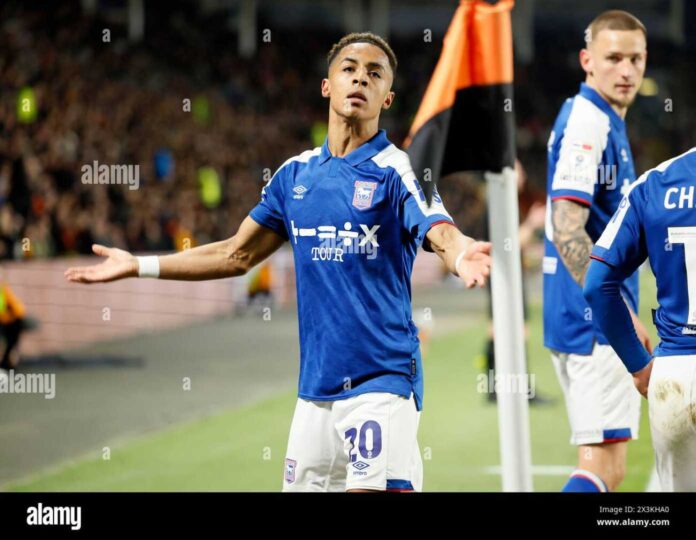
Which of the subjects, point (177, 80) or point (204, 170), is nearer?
point (204, 170)

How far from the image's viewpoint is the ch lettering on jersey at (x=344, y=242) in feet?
14.1

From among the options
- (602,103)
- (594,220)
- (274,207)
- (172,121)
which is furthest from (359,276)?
(172,121)

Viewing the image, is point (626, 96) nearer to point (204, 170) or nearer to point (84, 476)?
point (84, 476)

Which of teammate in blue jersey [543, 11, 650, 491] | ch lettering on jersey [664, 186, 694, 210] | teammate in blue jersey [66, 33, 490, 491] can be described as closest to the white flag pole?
teammate in blue jersey [543, 11, 650, 491]

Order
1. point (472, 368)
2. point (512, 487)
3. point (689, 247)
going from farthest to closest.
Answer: point (472, 368), point (512, 487), point (689, 247)

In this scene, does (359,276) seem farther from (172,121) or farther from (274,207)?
(172,121)

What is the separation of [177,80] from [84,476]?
20.3m

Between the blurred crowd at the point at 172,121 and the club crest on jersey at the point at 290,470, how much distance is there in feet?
19.9

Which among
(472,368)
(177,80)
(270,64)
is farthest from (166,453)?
(270,64)

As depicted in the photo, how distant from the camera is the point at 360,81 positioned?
4.41m

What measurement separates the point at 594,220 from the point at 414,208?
150cm

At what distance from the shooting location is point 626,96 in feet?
18.1

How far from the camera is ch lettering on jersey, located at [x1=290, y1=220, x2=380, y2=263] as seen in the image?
4312 mm

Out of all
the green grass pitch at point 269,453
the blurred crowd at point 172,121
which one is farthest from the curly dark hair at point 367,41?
the blurred crowd at point 172,121
